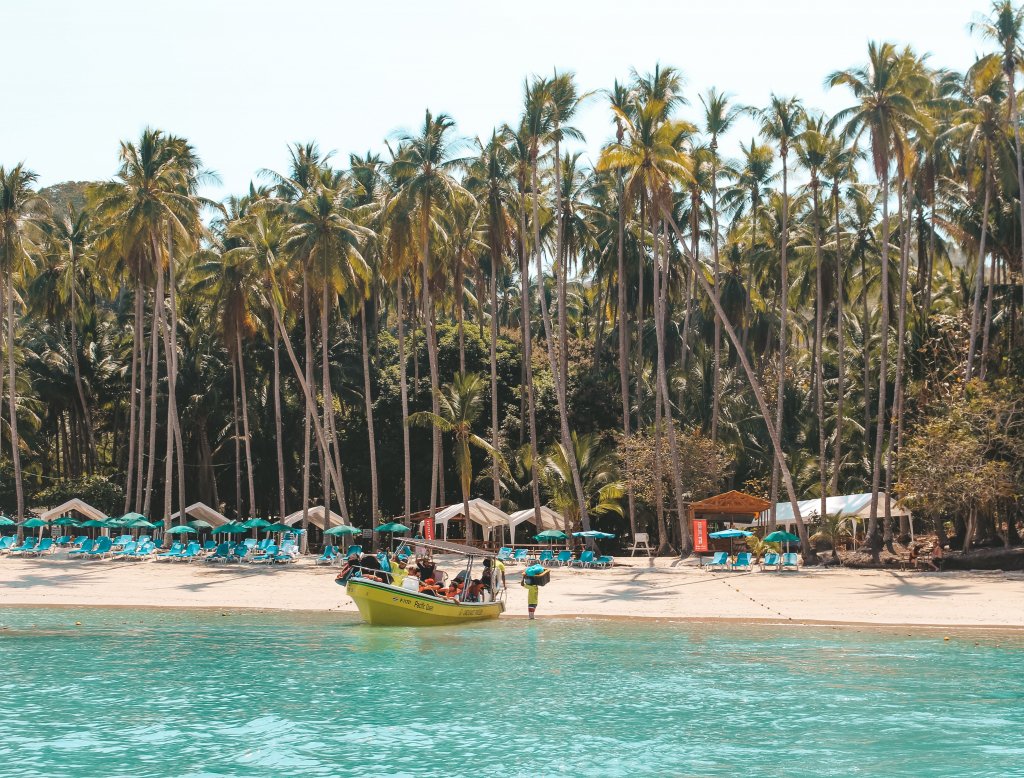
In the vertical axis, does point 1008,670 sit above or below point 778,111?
below

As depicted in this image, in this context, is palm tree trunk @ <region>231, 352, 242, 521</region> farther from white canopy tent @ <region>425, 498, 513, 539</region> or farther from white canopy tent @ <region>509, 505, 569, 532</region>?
white canopy tent @ <region>509, 505, 569, 532</region>

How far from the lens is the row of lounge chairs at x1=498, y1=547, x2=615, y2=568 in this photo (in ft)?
127

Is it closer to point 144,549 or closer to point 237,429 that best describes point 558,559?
point 144,549

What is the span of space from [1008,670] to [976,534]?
22878 millimetres

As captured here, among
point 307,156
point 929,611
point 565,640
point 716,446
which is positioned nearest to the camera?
point 565,640

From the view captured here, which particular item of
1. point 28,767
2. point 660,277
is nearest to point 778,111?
point 660,277

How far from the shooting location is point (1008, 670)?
20.3 meters

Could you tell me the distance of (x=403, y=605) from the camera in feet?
83.9

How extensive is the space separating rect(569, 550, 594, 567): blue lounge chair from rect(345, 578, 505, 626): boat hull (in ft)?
41.1

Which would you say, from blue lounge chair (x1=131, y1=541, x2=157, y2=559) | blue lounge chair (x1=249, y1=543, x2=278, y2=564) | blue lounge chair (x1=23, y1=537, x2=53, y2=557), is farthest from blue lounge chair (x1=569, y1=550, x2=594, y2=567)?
blue lounge chair (x1=23, y1=537, x2=53, y2=557)

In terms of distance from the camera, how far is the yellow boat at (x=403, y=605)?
25.4 metres

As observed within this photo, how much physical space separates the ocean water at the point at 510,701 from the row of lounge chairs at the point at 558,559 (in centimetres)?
1241

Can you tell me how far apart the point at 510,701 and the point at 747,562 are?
67.7ft

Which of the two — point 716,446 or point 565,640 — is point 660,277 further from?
point 565,640
